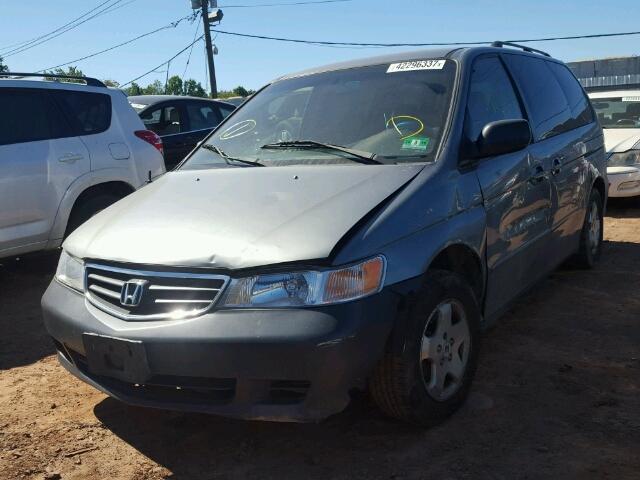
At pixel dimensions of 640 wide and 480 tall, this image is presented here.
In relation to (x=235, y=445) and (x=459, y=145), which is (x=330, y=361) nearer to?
(x=235, y=445)

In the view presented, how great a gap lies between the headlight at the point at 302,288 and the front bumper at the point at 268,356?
0.12 ft

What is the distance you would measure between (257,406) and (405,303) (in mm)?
713

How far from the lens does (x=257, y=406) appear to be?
2.66 m

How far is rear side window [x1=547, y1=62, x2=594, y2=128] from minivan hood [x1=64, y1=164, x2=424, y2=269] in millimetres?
2552

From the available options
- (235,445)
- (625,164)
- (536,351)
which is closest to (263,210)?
(235,445)

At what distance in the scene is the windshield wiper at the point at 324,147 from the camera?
346 cm

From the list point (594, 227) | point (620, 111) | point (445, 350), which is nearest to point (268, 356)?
point (445, 350)

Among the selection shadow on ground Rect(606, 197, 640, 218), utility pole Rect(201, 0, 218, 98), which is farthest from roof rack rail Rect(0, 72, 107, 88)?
utility pole Rect(201, 0, 218, 98)

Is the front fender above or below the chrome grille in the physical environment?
below

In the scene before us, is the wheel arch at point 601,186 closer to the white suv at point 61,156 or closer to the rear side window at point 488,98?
the rear side window at point 488,98

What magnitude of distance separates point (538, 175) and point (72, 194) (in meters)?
3.98

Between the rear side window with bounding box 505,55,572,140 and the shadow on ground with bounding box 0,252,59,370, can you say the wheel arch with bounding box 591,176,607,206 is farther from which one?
the shadow on ground with bounding box 0,252,59,370

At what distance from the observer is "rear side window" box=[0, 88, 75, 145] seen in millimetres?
5852

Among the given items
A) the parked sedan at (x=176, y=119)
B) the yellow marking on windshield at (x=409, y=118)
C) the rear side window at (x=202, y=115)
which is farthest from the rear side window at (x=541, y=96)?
the rear side window at (x=202, y=115)
